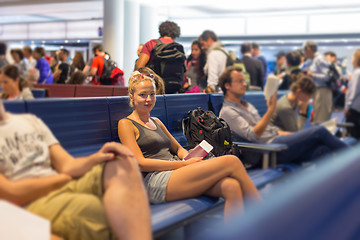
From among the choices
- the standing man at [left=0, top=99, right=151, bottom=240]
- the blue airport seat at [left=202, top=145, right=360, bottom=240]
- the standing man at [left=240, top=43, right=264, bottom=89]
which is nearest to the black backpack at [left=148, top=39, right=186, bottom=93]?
the standing man at [left=0, top=99, right=151, bottom=240]

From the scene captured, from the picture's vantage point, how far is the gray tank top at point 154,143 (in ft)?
6.48

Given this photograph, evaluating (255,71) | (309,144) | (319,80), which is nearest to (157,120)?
(309,144)

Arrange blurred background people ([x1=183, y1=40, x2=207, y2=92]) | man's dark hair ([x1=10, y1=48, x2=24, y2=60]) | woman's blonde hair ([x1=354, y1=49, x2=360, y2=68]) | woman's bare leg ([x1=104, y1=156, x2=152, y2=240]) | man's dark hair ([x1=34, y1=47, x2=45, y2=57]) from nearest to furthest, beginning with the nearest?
woman's bare leg ([x1=104, y1=156, x2=152, y2=240])
man's dark hair ([x1=10, y1=48, x2=24, y2=60])
man's dark hair ([x1=34, y1=47, x2=45, y2=57])
blurred background people ([x1=183, y1=40, x2=207, y2=92])
woman's blonde hair ([x1=354, y1=49, x2=360, y2=68])

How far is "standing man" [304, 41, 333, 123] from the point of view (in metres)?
6.14

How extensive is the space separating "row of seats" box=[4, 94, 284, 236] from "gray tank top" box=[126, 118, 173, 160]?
0.43 feet

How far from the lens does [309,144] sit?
11.5 feet

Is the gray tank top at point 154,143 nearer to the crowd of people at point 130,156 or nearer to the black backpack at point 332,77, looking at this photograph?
the crowd of people at point 130,156

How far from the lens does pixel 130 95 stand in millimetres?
2031

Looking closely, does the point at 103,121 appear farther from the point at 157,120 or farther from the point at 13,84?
the point at 13,84

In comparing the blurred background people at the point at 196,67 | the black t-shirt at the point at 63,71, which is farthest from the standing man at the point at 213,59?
the black t-shirt at the point at 63,71

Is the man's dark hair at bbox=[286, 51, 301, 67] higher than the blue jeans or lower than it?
higher

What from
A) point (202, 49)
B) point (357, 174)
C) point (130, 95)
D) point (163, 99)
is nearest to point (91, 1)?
point (130, 95)

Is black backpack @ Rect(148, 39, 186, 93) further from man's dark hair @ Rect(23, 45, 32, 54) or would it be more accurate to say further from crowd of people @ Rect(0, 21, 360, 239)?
man's dark hair @ Rect(23, 45, 32, 54)

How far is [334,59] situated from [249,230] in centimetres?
Answer: 719
